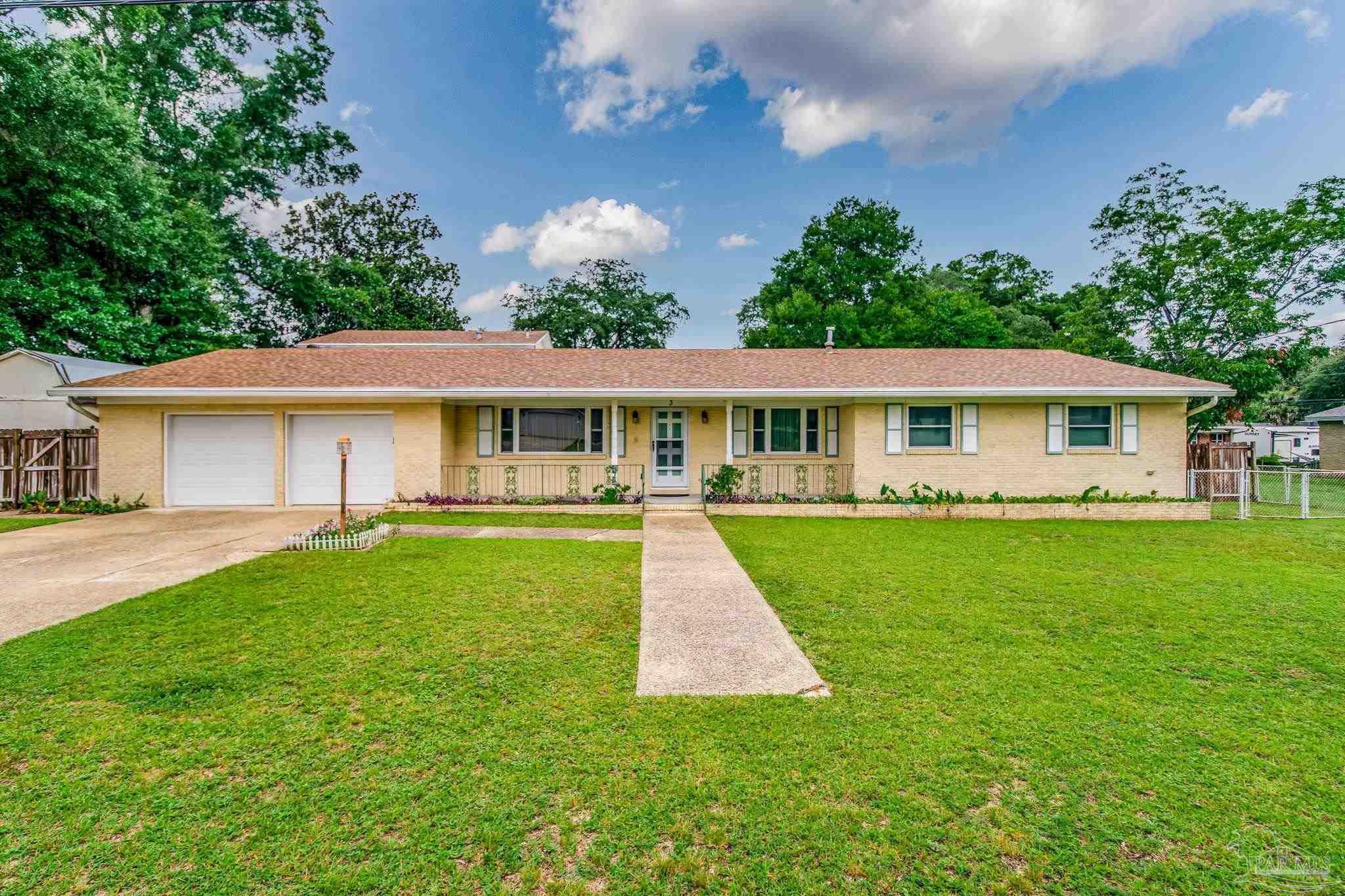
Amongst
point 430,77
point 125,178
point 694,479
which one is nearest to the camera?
point 694,479

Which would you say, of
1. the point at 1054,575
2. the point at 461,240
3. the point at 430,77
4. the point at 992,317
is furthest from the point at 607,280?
the point at 1054,575

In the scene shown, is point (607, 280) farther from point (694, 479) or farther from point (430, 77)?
point (694, 479)

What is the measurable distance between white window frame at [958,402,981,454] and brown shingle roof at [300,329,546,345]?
15188mm

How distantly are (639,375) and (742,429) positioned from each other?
2.76 meters

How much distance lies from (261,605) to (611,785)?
14.3 ft

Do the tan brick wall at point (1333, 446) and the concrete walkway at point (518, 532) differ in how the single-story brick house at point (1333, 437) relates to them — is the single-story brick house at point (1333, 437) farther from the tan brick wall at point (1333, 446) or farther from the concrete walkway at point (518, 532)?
the concrete walkway at point (518, 532)

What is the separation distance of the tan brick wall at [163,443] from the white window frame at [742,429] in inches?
259

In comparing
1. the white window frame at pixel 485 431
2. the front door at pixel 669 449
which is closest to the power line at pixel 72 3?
the white window frame at pixel 485 431

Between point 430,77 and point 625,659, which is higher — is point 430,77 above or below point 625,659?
above

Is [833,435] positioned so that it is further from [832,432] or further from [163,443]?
[163,443]

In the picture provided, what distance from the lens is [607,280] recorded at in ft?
110

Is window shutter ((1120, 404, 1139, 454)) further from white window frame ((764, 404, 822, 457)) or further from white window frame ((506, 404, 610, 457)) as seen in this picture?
white window frame ((506, 404, 610, 457))

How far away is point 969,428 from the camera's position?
39.5ft

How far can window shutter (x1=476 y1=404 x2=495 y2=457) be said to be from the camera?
497 inches
